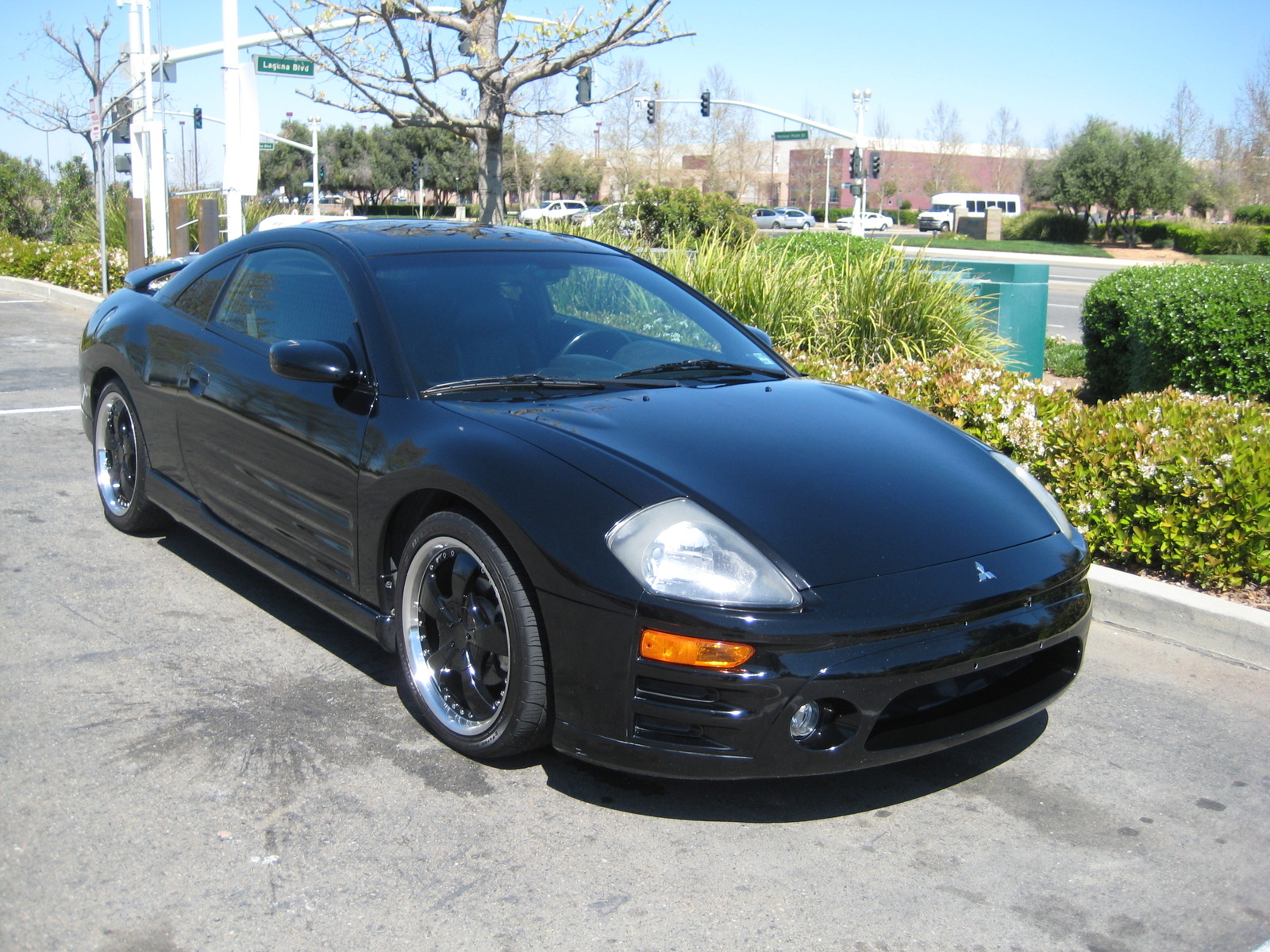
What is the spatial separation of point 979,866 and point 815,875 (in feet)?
1.38

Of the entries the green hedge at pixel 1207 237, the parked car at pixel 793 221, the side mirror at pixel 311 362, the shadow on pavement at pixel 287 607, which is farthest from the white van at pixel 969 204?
the side mirror at pixel 311 362

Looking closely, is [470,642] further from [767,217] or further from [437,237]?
[767,217]

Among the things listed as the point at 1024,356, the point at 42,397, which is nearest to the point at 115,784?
the point at 42,397

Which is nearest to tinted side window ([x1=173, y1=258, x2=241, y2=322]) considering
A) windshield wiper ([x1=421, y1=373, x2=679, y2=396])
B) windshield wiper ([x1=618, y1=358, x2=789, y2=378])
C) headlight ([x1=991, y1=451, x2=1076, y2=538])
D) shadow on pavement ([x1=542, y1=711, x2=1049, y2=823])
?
windshield wiper ([x1=421, y1=373, x2=679, y2=396])

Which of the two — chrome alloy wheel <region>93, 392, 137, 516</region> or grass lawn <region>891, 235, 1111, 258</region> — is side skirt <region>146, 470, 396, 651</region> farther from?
grass lawn <region>891, 235, 1111, 258</region>

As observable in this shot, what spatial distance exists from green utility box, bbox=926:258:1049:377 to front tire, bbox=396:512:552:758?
7006 mm

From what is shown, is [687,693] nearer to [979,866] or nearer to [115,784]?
[979,866]

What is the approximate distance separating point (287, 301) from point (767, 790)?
2.42 meters

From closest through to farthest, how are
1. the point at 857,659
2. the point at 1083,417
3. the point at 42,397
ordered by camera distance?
1. the point at 857,659
2. the point at 1083,417
3. the point at 42,397

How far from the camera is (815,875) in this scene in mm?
2854

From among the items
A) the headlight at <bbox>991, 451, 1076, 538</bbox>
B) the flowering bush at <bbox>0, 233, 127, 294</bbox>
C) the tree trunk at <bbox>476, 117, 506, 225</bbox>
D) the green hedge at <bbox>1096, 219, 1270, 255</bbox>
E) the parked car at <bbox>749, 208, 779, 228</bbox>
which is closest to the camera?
the headlight at <bbox>991, 451, 1076, 538</bbox>

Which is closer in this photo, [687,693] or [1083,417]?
[687,693]

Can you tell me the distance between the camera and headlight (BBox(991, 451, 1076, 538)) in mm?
3525

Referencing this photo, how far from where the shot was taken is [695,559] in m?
2.88
